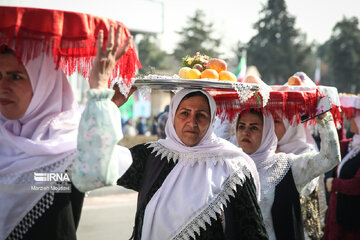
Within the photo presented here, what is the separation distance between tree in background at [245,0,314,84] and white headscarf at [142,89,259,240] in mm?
46262

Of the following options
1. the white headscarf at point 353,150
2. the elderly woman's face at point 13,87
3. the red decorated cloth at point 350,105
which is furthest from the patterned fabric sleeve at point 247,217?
the red decorated cloth at point 350,105

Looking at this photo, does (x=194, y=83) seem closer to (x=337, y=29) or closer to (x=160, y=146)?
(x=160, y=146)

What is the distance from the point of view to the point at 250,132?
13.4 ft

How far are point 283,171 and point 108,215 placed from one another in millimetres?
5238

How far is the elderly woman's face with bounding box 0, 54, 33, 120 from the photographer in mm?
2195

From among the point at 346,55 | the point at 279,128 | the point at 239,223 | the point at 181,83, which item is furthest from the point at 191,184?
the point at 346,55

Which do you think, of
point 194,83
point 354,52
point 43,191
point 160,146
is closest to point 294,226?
point 160,146

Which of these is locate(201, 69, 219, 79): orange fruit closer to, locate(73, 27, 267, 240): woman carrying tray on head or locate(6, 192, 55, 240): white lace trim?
locate(73, 27, 267, 240): woman carrying tray on head

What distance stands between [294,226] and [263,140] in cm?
79

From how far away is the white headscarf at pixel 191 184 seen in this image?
2.89 m

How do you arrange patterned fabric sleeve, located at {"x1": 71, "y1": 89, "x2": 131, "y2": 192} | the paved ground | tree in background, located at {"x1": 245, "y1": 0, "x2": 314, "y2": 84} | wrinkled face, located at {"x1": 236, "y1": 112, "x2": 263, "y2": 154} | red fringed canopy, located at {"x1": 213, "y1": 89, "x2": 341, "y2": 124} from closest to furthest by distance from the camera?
patterned fabric sleeve, located at {"x1": 71, "y1": 89, "x2": 131, "y2": 192} → red fringed canopy, located at {"x1": 213, "y1": 89, "x2": 341, "y2": 124} → wrinkled face, located at {"x1": 236, "y1": 112, "x2": 263, "y2": 154} → the paved ground → tree in background, located at {"x1": 245, "y1": 0, "x2": 314, "y2": 84}

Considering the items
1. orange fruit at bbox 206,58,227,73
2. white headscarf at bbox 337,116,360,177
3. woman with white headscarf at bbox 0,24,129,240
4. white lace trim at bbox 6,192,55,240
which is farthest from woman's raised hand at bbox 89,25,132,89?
white headscarf at bbox 337,116,360,177

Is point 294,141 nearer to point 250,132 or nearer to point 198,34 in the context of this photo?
point 250,132

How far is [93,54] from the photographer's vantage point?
233 centimetres
